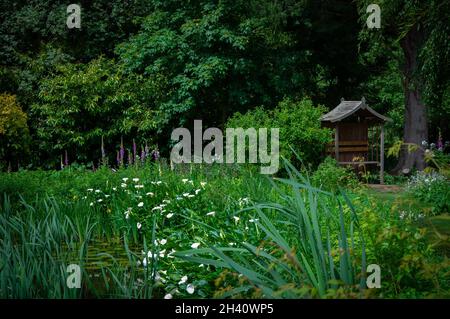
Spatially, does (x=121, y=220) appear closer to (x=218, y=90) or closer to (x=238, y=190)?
(x=238, y=190)

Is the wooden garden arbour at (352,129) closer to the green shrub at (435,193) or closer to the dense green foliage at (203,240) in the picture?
the green shrub at (435,193)

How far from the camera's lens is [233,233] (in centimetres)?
516

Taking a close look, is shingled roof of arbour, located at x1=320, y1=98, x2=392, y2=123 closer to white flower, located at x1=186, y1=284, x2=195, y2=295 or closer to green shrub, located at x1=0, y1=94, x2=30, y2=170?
green shrub, located at x1=0, y1=94, x2=30, y2=170

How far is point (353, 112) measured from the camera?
14.9 m

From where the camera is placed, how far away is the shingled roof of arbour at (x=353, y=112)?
48.4 feet

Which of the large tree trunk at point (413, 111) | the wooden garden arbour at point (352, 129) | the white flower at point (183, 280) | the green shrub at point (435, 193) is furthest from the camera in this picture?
the large tree trunk at point (413, 111)

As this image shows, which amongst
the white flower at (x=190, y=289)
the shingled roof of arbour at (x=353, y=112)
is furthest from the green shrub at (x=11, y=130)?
the white flower at (x=190, y=289)

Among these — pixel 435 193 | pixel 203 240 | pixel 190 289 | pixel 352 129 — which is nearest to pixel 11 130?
pixel 352 129

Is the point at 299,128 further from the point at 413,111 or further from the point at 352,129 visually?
the point at 413,111

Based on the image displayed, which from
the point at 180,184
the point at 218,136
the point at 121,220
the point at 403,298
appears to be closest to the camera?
the point at 403,298

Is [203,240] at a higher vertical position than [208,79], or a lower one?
lower
